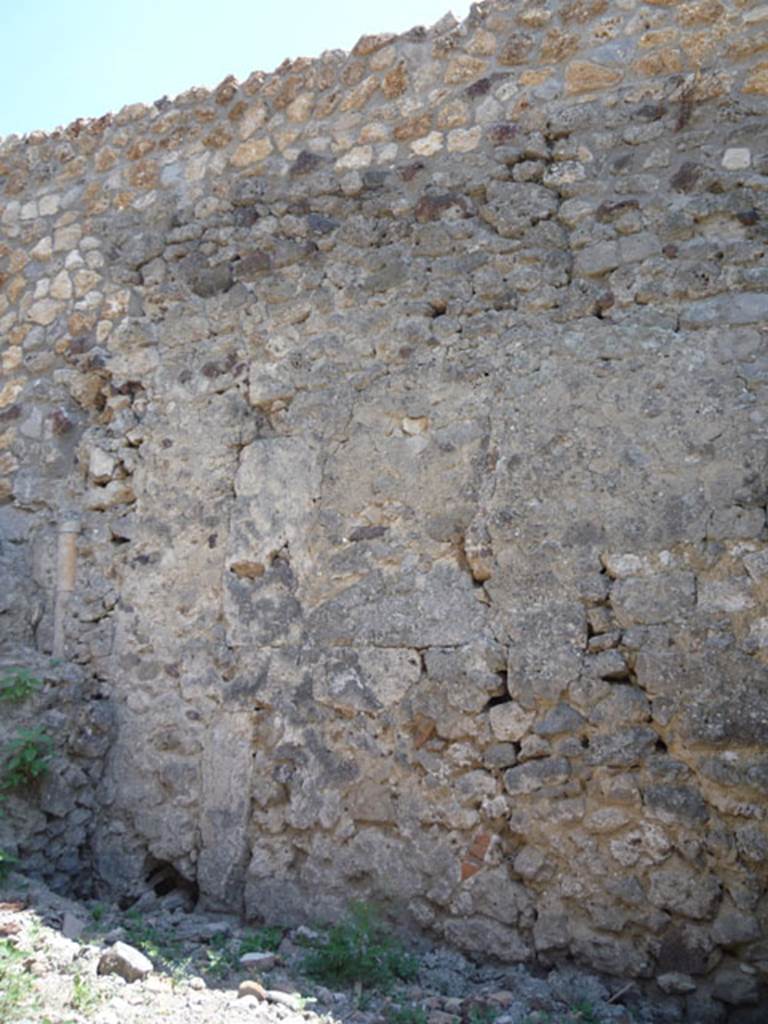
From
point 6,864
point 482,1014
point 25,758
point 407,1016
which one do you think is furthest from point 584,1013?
point 25,758

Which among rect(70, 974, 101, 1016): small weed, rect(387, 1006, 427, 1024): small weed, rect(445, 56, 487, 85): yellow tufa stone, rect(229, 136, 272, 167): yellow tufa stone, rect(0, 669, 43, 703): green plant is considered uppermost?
rect(445, 56, 487, 85): yellow tufa stone

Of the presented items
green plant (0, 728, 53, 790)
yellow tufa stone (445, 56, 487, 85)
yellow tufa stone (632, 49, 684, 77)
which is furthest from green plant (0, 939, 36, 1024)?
yellow tufa stone (632, 49, 684, 77)

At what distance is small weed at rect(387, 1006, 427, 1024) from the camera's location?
8.93ft

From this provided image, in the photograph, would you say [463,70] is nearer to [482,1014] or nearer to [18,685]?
[18,685]

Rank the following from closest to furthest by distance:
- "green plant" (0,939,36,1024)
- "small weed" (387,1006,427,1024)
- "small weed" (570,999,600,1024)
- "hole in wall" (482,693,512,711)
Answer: "green plant" (0,939,36,1024)
"small weed" (387,1006,427,1024)
"small weed" (570,999,600,1024)
"hole in wall" (482,693,512,711)

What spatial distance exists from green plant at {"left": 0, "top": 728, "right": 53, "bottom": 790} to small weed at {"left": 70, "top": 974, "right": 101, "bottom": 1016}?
3.98 ft

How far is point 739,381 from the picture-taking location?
335cm

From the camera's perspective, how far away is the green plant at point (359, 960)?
301 cm

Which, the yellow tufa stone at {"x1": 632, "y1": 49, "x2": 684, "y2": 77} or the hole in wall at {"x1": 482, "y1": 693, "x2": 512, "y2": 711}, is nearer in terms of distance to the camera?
the hole in wall at {"x1": 482, "y1": 693, "x2": 512, "y2": 711}

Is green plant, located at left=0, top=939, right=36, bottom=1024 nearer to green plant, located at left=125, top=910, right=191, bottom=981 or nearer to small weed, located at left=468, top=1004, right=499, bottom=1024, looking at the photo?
green plant, located at left=125, top=910, right=191, bottom=981

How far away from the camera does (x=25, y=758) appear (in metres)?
3.77

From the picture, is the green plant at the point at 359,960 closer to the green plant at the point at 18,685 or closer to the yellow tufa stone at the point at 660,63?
the green plant at the point at 18,685

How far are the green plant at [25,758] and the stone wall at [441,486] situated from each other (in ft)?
0.59

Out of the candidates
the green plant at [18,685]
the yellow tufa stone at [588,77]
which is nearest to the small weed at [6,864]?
the green plant at [18,685]
